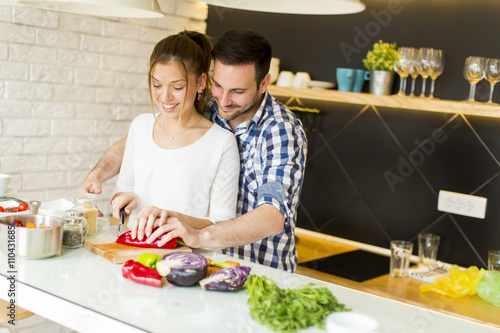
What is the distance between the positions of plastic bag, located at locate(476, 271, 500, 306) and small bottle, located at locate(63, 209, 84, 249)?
69.6 inches

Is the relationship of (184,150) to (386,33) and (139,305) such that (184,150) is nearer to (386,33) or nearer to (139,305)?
(139,305)

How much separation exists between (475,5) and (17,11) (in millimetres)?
2232

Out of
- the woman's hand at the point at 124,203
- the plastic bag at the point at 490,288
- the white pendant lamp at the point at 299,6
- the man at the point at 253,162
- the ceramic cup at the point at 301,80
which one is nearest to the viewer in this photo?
the white pendant lamp at the point at 299,6

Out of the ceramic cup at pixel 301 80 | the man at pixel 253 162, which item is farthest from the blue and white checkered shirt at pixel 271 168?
the ceramic cup at pixel 301 80

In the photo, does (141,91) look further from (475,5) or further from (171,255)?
(171,255)

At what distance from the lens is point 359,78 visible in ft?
10.2

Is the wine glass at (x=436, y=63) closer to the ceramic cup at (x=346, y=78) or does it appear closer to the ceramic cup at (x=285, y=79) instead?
the ceramic cup at (x=346, y=78)

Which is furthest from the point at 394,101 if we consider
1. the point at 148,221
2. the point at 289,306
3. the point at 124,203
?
the point at 289,306

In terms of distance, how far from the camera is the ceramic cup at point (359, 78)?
10.2 feet

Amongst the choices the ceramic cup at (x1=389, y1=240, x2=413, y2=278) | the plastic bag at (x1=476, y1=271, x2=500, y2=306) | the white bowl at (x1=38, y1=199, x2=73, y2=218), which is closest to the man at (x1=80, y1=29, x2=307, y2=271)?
the white bowl at (x1=38, y1=199, x2=73, y2=218)

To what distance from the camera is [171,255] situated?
1.50 metres

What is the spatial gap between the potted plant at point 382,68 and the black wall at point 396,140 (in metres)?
0.14

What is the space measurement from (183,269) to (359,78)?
1.98 metres

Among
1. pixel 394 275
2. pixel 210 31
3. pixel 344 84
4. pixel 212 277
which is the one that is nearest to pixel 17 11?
pixel 210 31
